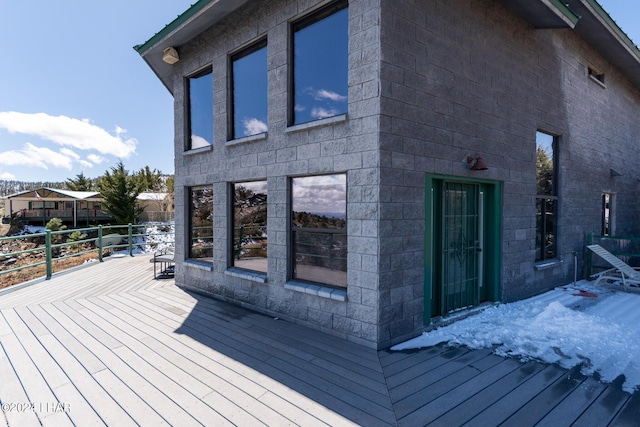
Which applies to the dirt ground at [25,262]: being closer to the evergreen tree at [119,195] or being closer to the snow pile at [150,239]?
the snow pile at [150,239]

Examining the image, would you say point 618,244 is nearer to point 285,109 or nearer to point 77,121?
point 285,109

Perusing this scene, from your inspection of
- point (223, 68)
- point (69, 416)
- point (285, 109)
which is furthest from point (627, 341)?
point (223, 68)

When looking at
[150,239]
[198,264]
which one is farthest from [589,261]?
[150,239]

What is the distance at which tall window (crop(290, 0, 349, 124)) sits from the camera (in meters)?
4.27

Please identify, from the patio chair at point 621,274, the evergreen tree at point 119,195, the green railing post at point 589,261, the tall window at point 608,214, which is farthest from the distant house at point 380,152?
the evergreen tree at point 119,195

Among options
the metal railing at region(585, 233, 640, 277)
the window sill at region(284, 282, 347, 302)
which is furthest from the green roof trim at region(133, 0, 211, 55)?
the metal railing at region(585, 233, 640, 277)

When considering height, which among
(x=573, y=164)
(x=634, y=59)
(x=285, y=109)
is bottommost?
(x=573, y=164)

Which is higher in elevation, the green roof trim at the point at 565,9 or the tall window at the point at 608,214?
the green roof trim at the point at 565,9

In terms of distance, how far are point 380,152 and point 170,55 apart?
18.6ft

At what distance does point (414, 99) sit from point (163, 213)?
2898 cm

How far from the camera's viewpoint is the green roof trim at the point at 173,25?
5.40 meters

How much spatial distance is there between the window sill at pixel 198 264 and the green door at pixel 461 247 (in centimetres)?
440

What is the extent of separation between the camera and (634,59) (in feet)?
26.3

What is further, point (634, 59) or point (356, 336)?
point (634, 59)
